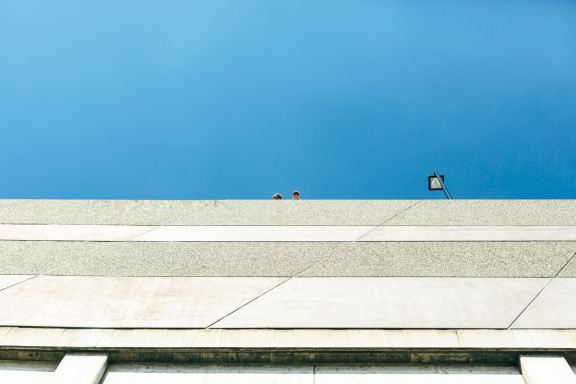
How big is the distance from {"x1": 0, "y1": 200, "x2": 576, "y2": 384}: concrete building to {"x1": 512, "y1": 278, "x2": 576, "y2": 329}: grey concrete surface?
17 mm

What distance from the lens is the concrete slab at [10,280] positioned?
3996 mm

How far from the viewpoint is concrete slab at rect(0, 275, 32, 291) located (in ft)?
13.1

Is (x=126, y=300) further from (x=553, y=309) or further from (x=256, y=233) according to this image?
(x=553, y=309)

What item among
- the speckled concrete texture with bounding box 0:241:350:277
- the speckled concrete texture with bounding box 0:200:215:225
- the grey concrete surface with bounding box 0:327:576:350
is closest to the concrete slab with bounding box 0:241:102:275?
the speckled concrete texture with bounding box 0:241:350:277

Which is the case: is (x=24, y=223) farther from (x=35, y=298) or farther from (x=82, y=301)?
(x=82, y=301)

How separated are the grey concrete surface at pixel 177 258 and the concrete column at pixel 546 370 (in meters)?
2.28

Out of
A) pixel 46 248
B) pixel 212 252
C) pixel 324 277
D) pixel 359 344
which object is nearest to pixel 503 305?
pixel 359 344

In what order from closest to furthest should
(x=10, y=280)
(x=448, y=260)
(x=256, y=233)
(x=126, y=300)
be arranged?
(x=126, y=300)
(x=10, y=280)
(x=448, y=260)
(x=256, y=233)

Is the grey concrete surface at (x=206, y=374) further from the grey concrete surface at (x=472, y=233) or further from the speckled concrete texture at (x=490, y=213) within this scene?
the speckled concrete texture at (x=490, y=213)

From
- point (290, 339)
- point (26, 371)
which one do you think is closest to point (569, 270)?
point (290, 339)

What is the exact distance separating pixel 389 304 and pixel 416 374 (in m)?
0.74

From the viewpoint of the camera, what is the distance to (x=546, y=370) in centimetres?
302

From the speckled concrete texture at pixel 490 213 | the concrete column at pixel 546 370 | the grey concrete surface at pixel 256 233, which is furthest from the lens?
the speckled concrete texture at pixel 490 213

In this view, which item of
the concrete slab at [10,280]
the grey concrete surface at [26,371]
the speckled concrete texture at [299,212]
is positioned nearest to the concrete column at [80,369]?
the grey concrete surface at [26,371]
